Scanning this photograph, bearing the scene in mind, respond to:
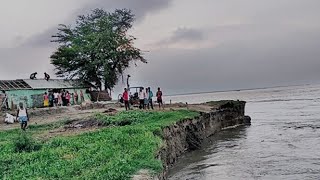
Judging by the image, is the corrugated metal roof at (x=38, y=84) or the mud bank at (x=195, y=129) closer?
the mud bank at (x=195, y=129)

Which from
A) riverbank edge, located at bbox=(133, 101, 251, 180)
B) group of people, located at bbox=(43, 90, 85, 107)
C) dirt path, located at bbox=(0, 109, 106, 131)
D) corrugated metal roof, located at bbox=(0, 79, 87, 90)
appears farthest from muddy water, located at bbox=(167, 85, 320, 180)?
corrugated metal roof, located at bbox=(0, 79, 87, 90)

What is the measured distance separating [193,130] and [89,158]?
1697cm

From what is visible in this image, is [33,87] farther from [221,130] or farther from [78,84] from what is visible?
[221,130]

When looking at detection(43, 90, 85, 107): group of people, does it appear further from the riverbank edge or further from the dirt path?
the riverbank edge

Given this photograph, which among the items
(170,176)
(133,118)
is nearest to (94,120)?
(133,118)

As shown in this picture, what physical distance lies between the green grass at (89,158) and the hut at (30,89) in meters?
22.5

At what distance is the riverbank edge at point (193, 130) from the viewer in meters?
21.0

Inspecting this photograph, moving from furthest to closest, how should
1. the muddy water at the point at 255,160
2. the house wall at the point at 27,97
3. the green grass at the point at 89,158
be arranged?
the house wall at the point at 27,97 < the muddy water at the point at 255,160 < the green grass at the point at 89,158

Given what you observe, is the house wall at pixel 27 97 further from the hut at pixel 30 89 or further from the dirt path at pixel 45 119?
the dirt path at pixel 45 119

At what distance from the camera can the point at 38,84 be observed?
44.5 metres

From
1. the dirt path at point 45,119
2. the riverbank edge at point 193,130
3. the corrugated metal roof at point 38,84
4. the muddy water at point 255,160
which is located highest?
the corrugated metal roof at point 38,84

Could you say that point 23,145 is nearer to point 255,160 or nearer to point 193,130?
point 255,160

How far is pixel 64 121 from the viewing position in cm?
2836

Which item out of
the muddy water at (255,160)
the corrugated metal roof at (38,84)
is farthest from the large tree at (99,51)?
the muddy water at (255,160)
